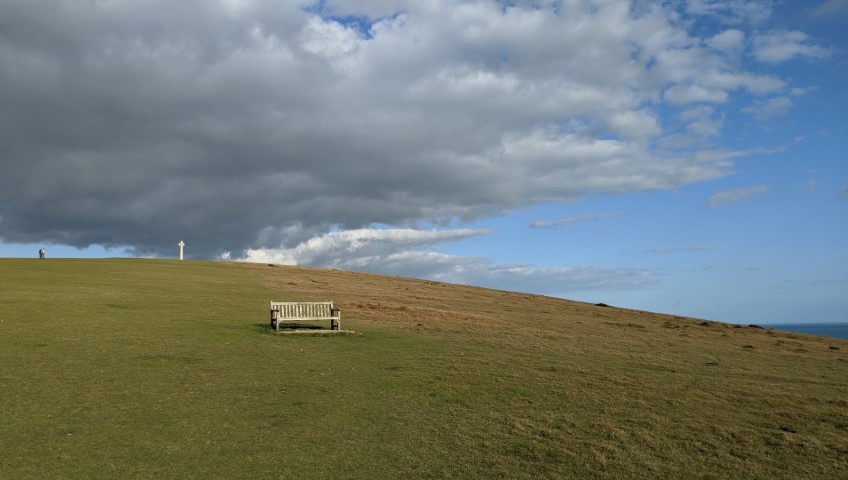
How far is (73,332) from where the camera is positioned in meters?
20.4

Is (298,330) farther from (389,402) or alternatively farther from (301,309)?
(389,402)

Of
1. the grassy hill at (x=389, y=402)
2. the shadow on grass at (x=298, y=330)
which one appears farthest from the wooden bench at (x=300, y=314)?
the grassy hill at (x=389, y=402)

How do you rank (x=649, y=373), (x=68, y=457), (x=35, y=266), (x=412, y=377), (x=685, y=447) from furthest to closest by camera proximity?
1. (x=35, y=266)
2. (x=649, y=373)
3. (x=412, y=377)
4. (x=685, y=447)
5. (x=68, y=457)

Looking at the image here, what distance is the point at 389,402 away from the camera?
13.5 meters

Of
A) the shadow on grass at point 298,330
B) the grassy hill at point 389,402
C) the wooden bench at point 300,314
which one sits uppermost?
the wooden bench at point 300,314

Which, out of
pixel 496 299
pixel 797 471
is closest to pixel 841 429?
pixel 797 471

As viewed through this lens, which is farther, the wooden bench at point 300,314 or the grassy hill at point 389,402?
the wooden bench at point 300,314

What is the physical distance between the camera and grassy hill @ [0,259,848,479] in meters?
9.64

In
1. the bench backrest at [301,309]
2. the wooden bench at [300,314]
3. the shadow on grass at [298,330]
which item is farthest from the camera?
the bench backrest at [301,309]

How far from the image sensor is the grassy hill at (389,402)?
9641 mm

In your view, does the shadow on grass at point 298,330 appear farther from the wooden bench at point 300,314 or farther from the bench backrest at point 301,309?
the bench backrest at point 301,309

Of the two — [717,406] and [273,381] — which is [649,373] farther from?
[273,381]

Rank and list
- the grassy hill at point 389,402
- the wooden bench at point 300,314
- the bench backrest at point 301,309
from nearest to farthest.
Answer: the grassy hill at point 389,402 < the wooden bench at point 300,314 < the bench backrest at point 301,309

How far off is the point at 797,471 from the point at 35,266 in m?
51.3
